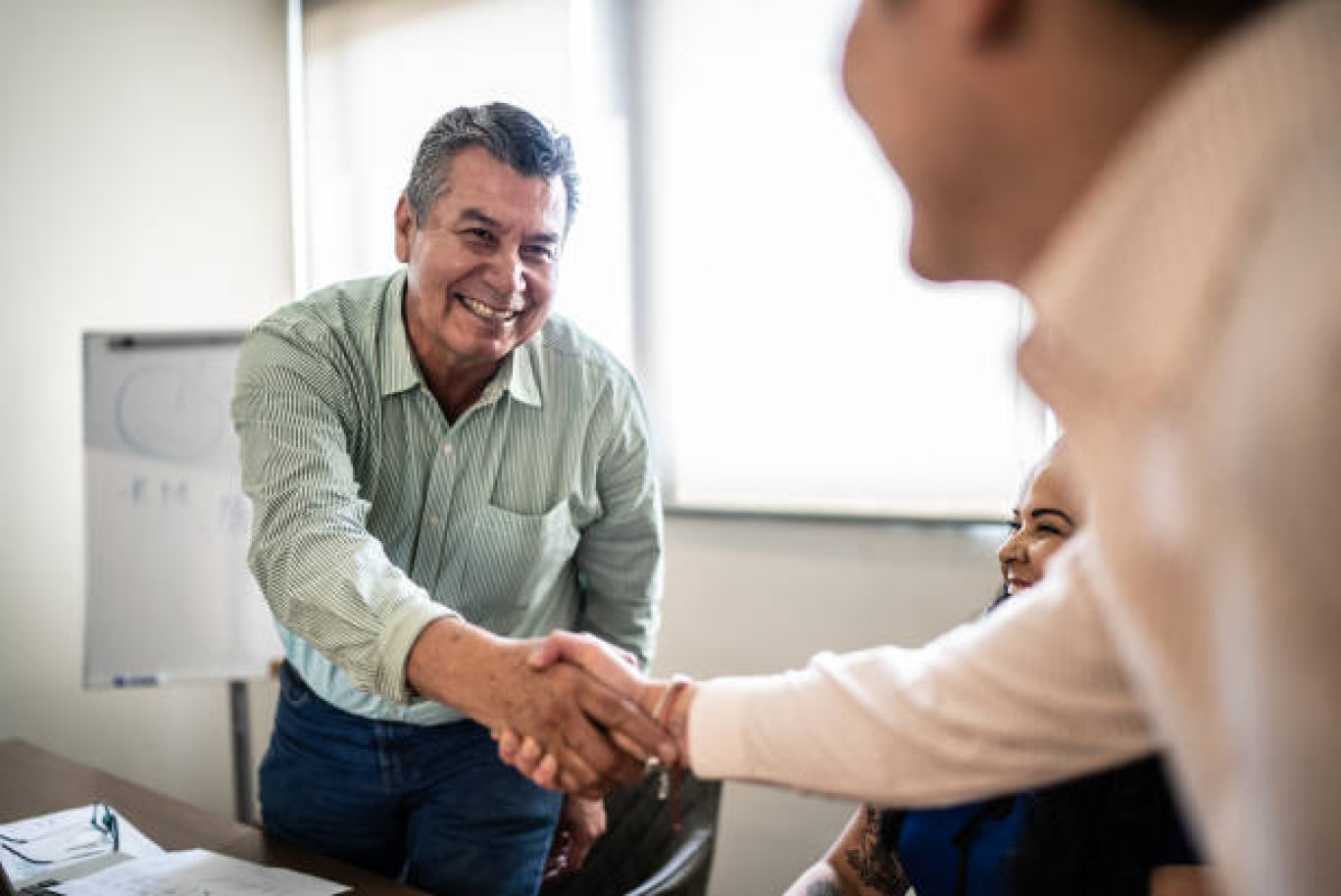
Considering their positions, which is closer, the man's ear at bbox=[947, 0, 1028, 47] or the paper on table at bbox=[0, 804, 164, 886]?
the man's ear at bbox=[947, 0, 1028, 47]

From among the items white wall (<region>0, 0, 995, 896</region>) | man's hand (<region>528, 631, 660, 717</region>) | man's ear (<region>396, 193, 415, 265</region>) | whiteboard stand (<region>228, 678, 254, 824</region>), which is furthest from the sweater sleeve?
whiteboard stand (<region>228, 678, 254, 824</region>)

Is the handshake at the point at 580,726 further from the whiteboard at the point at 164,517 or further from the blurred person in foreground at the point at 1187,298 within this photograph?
the whiteboard at the point at 164,517

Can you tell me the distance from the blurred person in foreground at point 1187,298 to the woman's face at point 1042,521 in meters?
0.74

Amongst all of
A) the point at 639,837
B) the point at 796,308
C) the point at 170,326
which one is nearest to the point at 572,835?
the point at 639,837

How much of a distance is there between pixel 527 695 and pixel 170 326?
2655 mm

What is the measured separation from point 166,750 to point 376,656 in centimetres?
288

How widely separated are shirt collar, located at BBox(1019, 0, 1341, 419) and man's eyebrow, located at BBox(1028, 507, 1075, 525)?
998mm

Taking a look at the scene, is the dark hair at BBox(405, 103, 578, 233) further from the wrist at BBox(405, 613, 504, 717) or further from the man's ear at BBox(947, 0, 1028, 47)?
the man's ear at BBox(947, 0, 1028, 47)

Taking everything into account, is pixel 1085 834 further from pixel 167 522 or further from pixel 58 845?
pixel 167 522

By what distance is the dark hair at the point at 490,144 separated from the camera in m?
1.78

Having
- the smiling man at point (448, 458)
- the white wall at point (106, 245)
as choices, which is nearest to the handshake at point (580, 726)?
the smiling man at point (448, 458)

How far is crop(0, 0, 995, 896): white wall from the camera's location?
2809mm

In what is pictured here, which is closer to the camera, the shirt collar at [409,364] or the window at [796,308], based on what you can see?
the shirt collar at [409,364]

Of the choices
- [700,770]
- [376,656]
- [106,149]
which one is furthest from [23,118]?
[700,770]
